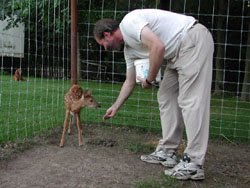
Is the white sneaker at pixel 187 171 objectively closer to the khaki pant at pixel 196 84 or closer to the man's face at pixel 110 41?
the khaki pant at pixel 196 84

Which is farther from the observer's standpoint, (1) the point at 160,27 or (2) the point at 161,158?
(2) the point at 161,158

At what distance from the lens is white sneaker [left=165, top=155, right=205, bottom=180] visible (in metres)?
2.83

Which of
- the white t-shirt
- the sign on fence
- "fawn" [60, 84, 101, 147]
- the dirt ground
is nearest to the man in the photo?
the white t-shirt

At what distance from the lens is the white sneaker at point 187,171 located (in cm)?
283

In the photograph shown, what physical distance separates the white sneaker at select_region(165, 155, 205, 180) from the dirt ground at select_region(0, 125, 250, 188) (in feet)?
0.18

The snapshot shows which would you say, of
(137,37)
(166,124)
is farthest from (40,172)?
(137,37)

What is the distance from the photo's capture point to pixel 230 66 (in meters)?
15.3

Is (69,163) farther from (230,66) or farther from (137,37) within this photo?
(230,66)

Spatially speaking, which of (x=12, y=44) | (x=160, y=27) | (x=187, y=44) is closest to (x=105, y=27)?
(x=160, y=27)

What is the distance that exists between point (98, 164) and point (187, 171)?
97cm

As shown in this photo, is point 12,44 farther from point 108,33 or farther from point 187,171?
point 187,171

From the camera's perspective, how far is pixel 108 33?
9.01 feet

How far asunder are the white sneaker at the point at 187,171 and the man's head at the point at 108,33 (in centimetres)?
129

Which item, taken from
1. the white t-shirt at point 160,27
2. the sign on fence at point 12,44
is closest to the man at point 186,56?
the white t-shirt at point 160,27
